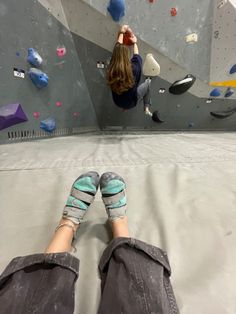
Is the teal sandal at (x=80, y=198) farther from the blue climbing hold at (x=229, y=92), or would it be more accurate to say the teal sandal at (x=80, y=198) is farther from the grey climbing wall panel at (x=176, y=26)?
the blue climbing hold at (x=229, y=92)

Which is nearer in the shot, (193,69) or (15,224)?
(15,224)

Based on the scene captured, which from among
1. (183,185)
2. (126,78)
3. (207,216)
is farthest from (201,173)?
(126,78)

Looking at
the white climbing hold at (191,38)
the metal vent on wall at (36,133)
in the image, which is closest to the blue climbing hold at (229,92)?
the white climbing hold at (191,38)

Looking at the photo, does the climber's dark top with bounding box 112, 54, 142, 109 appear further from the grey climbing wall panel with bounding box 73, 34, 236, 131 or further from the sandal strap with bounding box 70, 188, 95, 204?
the sandal strap with bounding box 70, 188, 95, 204

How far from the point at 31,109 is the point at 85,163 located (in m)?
0.84

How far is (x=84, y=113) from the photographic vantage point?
80.4 inches

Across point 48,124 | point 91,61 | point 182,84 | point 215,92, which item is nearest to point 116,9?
point 91,61

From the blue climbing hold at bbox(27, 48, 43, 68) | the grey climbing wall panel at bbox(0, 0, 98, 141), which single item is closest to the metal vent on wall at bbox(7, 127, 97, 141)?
the grey climbing wall panel at bbox(0, 0, 98, 141)

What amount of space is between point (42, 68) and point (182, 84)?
135 cm

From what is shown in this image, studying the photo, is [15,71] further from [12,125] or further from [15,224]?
[15,224]

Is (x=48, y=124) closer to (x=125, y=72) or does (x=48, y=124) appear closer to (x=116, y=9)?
(x=125, y=72)

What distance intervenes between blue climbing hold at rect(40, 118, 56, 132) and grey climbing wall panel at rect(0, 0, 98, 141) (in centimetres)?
3

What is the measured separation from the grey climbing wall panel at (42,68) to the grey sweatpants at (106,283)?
1247 mm

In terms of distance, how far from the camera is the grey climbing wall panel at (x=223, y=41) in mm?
2008
